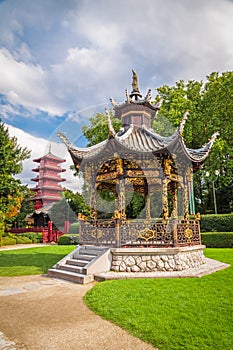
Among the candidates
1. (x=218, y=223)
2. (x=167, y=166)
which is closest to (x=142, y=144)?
(x=167, y=166)

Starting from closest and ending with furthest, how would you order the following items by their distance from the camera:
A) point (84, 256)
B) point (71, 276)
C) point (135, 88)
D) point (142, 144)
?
point (71, 276) < point (84, 256) < point (142, 144) < point (135, 88)

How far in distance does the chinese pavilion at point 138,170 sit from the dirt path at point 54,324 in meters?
2.66

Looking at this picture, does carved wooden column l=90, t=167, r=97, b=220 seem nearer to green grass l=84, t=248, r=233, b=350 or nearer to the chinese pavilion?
the chinese pavilion

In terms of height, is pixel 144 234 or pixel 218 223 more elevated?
pixel 218 223

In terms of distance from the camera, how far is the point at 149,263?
8.02m

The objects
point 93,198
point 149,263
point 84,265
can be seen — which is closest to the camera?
point 149,263

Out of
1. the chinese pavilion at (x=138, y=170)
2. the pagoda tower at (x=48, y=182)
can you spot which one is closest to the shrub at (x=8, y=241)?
the pagoda tower at (x=48, y=182)

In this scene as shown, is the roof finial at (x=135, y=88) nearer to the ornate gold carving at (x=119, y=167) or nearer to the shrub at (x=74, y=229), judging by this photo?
the ornate gold carving at (x=119, y=167)

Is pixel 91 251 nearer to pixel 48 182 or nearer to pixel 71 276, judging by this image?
pixel 71 276

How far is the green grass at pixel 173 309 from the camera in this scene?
3.58 metres

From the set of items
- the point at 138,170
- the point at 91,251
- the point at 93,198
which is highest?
the point at 138,170

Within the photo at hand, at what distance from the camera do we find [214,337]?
358cm

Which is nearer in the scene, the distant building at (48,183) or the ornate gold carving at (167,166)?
the ornate gold carving at (167,166)

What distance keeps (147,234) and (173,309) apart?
12.8ft
